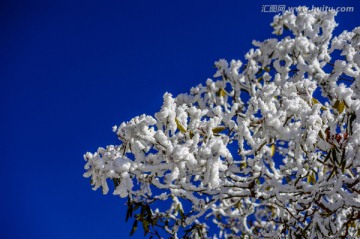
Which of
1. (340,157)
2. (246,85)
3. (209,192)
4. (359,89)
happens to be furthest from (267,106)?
(246,85)

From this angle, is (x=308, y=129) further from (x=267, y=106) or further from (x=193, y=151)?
(x=193, y=151)

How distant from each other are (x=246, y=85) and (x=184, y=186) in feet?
9.10

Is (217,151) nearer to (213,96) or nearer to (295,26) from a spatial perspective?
(213,96)

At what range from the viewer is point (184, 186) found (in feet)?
11.2

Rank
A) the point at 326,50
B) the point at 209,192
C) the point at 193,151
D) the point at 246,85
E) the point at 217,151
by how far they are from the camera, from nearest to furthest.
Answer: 1. the point at 217,151
2. the point at 193,151
3. the point at 209,192
4. the point at 326,50
5. the point at 246,85

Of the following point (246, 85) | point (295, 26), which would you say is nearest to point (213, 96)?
point (246, 85)

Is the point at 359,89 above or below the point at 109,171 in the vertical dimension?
above

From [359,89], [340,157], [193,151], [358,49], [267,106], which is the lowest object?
[340,157]

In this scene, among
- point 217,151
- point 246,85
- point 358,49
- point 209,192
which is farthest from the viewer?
point 246,85

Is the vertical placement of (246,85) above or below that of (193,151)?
above

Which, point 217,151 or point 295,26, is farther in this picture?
point 295,26

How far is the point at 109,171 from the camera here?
279 centimetres

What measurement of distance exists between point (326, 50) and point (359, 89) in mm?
1396

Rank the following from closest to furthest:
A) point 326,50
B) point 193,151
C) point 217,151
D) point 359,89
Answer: point 217,151
point 193,151
point 359,89
point 326,50
